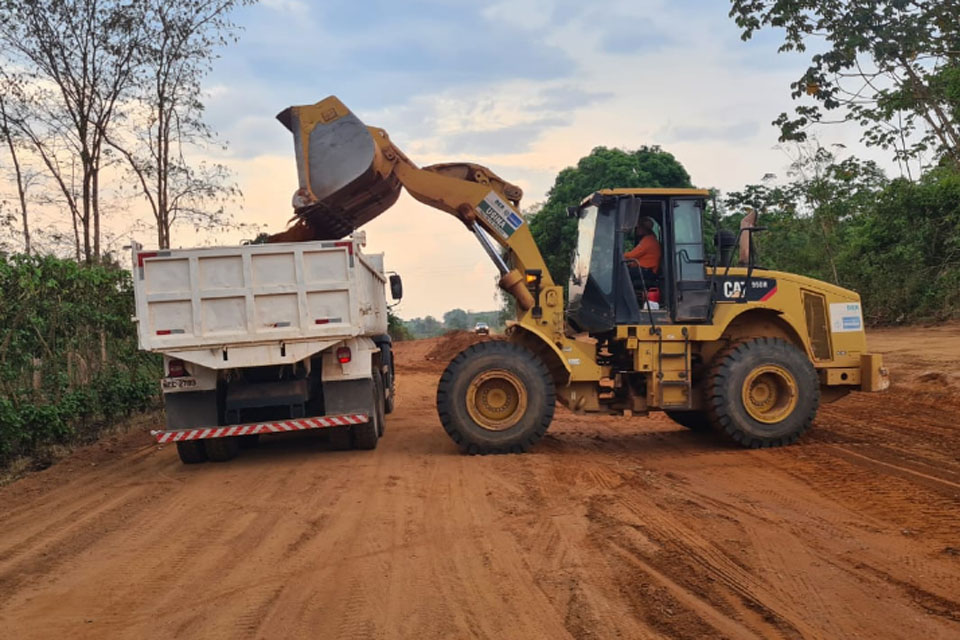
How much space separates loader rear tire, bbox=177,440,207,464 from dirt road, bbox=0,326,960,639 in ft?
0.69

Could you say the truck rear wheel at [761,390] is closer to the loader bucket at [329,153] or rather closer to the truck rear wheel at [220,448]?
the loader bucket at [329,153]

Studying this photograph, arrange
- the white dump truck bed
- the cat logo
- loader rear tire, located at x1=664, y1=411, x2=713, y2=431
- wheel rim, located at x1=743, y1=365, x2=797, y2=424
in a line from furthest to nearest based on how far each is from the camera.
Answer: loader rear tire, located at x1=664, y1=411, x2=713, y2=431 < the cat logo < wheel rim, located at x1=743, y1=365, x2=797, y2=424 < the white dump truck bed

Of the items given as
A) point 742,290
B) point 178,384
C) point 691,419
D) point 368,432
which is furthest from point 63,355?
point 742,290

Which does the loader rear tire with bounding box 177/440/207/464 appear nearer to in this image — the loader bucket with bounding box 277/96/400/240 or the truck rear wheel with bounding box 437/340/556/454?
the truck rear wheel with bounding box 437/340/556/454

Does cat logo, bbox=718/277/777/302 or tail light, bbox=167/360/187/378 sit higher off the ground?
cat logo, bbox=718/277/777/302

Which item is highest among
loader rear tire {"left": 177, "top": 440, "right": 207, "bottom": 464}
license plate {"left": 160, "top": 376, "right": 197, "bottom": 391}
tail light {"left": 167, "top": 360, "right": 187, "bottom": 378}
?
tail light {"left": 167, "top": 360, "right": 187, "bottom": 378}

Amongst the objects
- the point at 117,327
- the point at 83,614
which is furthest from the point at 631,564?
the point at 117,327

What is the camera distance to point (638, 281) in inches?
386

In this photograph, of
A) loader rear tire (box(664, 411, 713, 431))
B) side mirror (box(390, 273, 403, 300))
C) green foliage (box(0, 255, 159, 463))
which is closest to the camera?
green foliage (box(0, 255, 159, 463))

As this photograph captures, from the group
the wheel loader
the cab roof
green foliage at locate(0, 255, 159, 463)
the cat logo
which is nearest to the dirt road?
the wheel loader

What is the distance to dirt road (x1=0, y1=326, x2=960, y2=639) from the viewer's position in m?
4.51

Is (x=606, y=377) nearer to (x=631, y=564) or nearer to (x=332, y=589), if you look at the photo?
(x=631, y=564)

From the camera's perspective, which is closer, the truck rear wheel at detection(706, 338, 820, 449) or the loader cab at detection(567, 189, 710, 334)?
the truck rear wheel at detection(706, 338, 820, 449)

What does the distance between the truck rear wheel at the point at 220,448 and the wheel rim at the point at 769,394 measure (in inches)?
236
